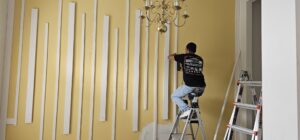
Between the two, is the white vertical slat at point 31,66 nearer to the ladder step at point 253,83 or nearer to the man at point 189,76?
the man at point 189,76

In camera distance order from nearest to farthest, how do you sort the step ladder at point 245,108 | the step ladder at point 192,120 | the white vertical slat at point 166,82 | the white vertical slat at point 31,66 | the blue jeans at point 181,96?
the step ladder at point 245,108 < the step ladder at point 192,120 < the blue jeans at point 181,96 < the white vertical slat at point 31,66 < the white vertical slat at point 166,82

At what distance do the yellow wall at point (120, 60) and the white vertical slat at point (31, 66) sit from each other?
0.05 meters

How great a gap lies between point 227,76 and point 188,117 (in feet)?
3.58

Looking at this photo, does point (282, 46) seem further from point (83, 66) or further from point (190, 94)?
point (83, 66)

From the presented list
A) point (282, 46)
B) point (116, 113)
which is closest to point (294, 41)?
point (282, 46)

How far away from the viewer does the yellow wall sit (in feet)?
11.8

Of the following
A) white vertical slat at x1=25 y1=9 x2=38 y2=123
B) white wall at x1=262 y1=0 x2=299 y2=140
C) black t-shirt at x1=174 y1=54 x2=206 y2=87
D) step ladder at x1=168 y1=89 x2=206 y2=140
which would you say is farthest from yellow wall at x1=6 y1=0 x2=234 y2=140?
white wall at x1=262 y1=0 x2=299 y2=140

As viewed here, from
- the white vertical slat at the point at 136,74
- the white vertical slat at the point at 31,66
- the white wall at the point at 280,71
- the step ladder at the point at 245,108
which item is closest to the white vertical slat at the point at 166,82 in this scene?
the white vertical slat at the point at 136,74

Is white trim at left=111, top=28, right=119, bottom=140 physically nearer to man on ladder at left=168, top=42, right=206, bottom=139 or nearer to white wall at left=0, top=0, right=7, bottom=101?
man on ladder at left=168, top=42, right=206, bottom=139

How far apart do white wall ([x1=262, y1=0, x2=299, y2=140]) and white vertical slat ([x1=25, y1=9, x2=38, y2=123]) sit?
3150mm

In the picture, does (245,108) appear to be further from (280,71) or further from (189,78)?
(280,71)

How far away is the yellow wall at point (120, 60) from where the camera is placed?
11.8 ft

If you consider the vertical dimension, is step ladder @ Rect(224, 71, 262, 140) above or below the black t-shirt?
below

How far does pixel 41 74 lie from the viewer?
363cm
